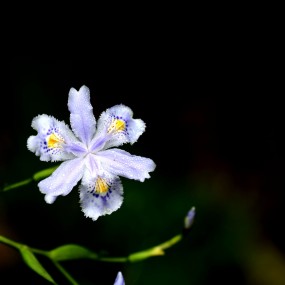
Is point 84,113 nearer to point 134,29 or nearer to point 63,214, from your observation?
point 63,214

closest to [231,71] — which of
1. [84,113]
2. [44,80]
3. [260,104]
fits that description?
[260,104]

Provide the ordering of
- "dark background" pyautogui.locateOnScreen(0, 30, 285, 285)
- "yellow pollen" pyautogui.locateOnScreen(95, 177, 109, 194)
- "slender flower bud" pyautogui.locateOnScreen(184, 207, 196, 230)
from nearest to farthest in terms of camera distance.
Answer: "yellow pollen" pyautogui.locateOnScreen(95, 177, 109, 194), "slender flower bud" pyautogui.locateOnScreen(184, 207, 196, 230), "dark background" pyautogui.locateOnScreen(0, 30, 285, 285)

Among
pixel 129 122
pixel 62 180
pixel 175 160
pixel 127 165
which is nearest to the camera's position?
pixel 62 180

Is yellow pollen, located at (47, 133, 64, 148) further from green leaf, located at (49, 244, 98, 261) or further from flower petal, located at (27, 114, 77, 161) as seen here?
green leaf, located at (49, 244, 98, 261)

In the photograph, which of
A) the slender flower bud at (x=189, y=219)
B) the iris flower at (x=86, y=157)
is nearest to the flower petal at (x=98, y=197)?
the iris flower at (x=86, y=157)

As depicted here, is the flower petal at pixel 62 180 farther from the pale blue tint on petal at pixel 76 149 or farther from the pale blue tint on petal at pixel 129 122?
the pale blue tint on petal at pixel 129 122

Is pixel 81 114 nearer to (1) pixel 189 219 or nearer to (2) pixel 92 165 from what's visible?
(2) pixel 92 165

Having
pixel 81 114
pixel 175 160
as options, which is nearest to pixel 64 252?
pixel 81 114

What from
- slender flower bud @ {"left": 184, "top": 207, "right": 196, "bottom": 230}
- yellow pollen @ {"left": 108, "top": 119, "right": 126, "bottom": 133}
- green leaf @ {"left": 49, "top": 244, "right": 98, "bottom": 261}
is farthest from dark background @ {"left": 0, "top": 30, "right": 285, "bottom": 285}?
yellow pollen @ {"left": 108, "top": 119, "right": 126, "bottom": 133}
